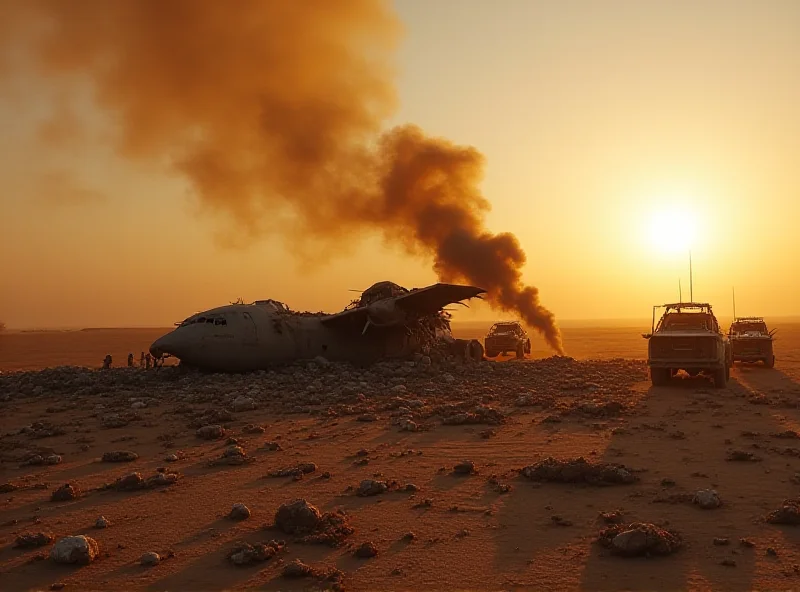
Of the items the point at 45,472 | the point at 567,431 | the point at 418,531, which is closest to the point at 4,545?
the point at 45,472

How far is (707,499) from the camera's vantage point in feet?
20.3

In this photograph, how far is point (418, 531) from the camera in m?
5.75

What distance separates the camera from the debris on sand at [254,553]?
505 cm

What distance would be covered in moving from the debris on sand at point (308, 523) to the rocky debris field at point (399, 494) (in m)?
0.02

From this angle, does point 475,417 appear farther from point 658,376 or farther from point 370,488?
point 658,376

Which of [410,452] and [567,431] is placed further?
[567,431]

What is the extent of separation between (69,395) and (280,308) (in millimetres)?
7495

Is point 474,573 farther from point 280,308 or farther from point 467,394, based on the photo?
point 280,308

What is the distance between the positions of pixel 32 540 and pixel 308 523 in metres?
2.58

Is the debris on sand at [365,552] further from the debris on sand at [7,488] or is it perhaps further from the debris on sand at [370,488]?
the debris on sand at [7,488]

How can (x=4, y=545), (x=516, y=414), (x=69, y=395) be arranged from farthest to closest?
(x=69, y=395) < (x=516, y=414) < (x=4, y=545)

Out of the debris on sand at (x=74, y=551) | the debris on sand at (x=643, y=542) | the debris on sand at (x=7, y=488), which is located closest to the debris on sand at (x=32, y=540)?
the debris on sand at (x=74, y=551)

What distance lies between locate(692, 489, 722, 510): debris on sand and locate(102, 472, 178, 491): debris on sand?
20.5 ft

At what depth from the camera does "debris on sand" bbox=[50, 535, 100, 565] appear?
201 inches
